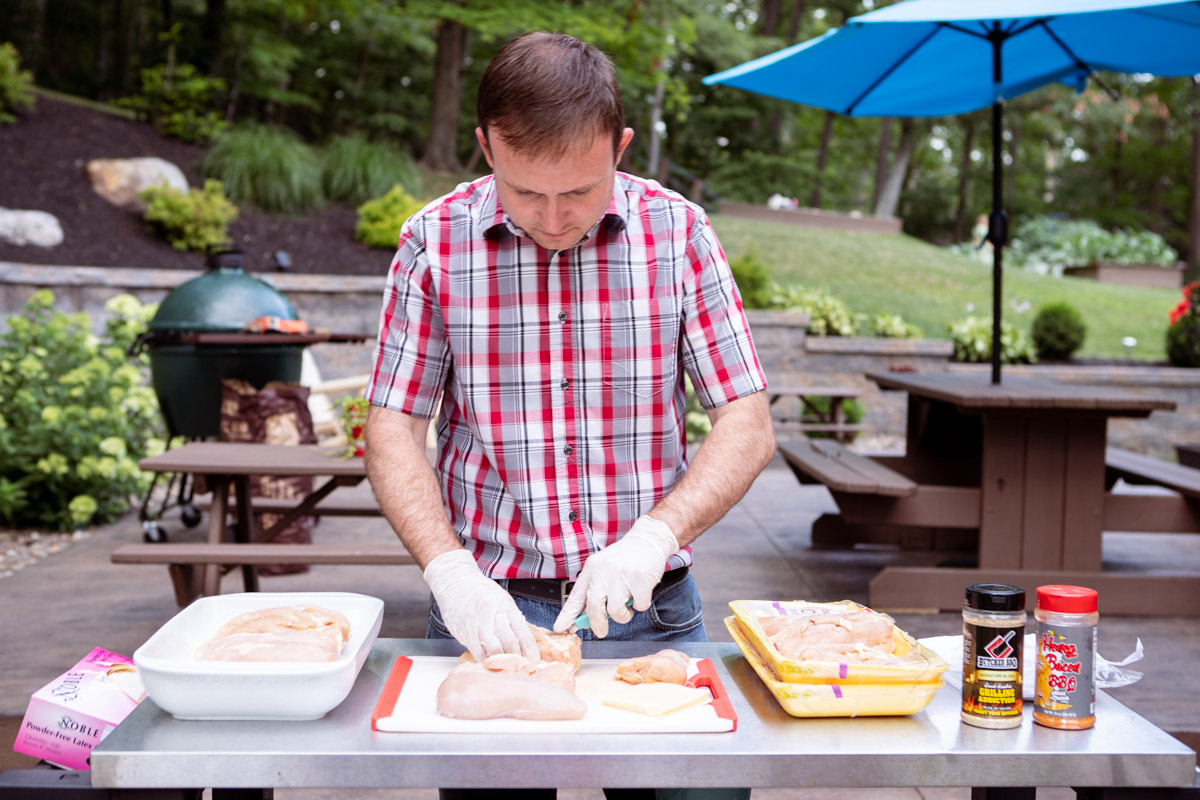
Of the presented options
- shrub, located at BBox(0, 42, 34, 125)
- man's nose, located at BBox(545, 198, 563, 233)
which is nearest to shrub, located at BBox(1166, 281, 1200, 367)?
man's nose, located at BBox(545, 198, 563, 233)

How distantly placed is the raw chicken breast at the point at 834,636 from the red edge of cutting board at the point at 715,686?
10 centimetres

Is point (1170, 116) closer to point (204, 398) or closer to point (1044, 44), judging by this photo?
point (1044, 44)

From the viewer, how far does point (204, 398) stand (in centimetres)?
507

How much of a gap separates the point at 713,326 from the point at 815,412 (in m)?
7.91

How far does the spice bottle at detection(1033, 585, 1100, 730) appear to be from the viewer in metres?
1.33

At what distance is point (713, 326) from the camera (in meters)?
1.86

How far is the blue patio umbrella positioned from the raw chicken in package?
332cm

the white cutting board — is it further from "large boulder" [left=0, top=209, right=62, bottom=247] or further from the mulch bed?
"large boulder" [left=0, top=209, right=62, bottom=247]

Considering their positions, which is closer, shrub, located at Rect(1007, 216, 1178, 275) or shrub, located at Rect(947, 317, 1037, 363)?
shrub, located at Rect(947, 317, 1037, 363)

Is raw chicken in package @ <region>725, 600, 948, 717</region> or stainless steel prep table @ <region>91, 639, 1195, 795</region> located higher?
raw chicken in package @ <region>725, 600, 948, 717</region>

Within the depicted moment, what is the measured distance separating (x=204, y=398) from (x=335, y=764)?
4.23 m

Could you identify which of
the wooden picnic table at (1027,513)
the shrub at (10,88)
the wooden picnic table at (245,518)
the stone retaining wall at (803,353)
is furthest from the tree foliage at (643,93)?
the wooden picnic table at (245,518)

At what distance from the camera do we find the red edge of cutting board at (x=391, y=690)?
4.33 ft

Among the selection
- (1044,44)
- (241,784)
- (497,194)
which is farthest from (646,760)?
(1044,44)
